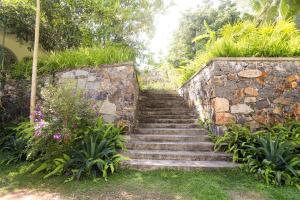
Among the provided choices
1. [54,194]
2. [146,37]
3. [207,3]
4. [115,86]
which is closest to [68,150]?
[54,194]

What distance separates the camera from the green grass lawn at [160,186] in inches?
129

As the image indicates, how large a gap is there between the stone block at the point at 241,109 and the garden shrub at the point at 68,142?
250cm

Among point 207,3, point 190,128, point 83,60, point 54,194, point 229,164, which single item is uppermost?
point 207,3

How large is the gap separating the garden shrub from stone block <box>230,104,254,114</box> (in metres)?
2.50

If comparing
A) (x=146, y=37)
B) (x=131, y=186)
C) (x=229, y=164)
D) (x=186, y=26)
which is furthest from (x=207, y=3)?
(x=131, y=186)

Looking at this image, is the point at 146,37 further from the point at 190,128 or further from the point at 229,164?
the point at 229,164

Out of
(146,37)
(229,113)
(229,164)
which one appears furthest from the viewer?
(146,37)

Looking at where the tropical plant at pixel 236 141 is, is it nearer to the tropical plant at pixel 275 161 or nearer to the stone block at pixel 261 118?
the tropical plant at pixel 275 161

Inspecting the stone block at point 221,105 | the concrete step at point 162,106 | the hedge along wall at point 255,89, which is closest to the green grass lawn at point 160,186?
the stone block at point 221,105

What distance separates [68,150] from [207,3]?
45.8 feet

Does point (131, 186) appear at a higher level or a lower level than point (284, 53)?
lower

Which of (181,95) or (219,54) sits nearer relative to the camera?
(219,54)

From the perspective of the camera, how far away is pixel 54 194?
3396mm

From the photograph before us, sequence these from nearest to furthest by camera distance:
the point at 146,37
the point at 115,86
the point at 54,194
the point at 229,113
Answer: the point at 54,194 → the point at 229,113 → the point at 115,86 → the point at 146,37
